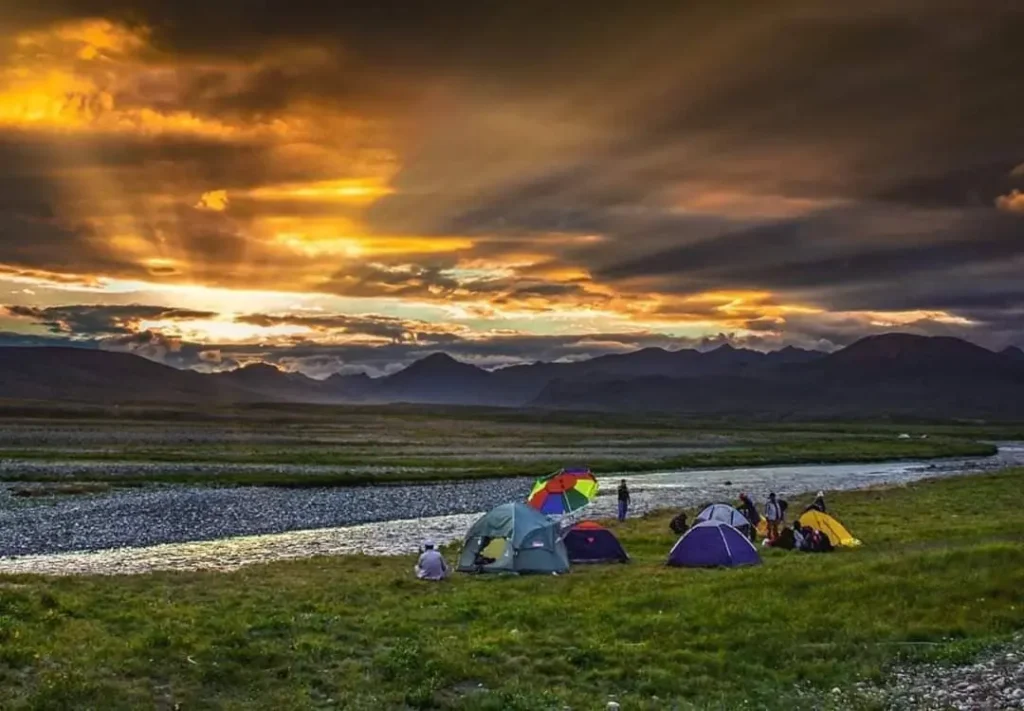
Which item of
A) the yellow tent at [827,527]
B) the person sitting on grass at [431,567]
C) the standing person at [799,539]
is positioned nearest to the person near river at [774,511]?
the yellow tent at [827,527]

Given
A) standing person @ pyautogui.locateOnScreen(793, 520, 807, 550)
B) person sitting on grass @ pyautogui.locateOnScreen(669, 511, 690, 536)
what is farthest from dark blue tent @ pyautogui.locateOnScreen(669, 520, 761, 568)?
person sitting on grass @ pyautogui.locateOnScreen(669, 511, 690, 536)

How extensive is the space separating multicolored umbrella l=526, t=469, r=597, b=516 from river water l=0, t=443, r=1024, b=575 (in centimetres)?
462

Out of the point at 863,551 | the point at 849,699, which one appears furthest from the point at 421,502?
the point at 849,699

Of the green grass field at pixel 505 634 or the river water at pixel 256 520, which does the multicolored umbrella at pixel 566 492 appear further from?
the green grass field at pixel 505 634

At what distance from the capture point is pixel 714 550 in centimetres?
3084

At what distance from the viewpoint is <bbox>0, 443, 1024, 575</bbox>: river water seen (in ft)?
126

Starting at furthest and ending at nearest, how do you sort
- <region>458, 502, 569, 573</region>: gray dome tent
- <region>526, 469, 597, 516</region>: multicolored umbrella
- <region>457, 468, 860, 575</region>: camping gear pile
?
1. <region>526, 469, 597, 516</region>: multicolored umbrella
2. <region>458, 502, 569, 573</region>: gray dome tent
3. <region>457, 468, 860, 575</region>: camping gear pile

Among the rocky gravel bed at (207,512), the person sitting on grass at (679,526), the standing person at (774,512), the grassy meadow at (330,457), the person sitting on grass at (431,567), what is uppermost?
the standing person at (774,512)

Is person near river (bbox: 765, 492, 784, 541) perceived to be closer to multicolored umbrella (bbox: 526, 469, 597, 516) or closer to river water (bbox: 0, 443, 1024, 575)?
multicolored umbrella (bbox: 526, 469, 597, 516)

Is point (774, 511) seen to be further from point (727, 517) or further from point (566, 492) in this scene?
point (566, 492)

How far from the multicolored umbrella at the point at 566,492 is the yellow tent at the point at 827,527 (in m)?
18.1

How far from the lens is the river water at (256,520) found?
3850 centimetres

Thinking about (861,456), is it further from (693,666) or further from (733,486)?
(693,666)

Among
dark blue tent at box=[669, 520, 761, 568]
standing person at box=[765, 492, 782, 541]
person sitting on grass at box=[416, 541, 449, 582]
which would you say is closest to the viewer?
person sitting on grass at box=[416, 541, 449, 582]
